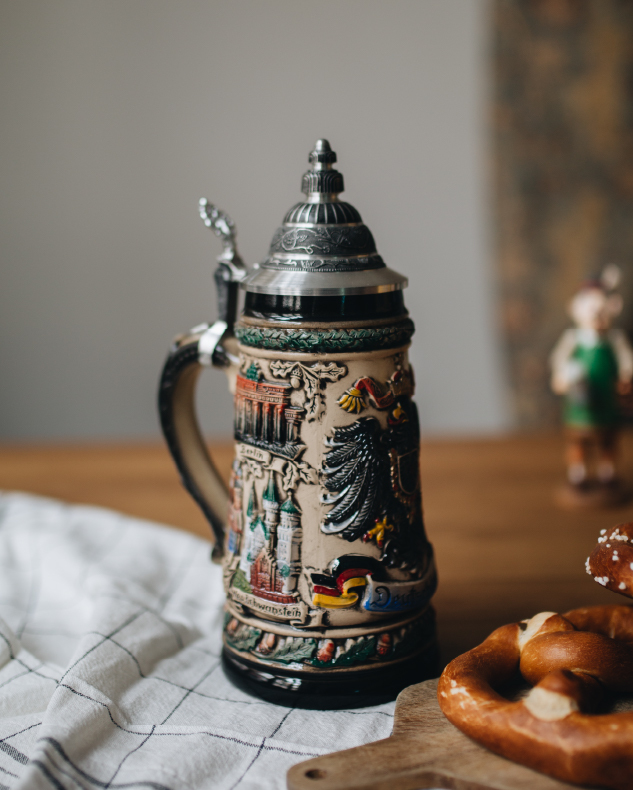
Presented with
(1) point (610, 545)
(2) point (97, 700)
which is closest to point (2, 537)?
(2) point (97, 700)

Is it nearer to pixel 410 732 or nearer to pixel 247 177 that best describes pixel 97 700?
pixel 410 732

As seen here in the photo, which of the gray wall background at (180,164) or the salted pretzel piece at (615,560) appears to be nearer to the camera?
the salted pretzel piece at (615,560)

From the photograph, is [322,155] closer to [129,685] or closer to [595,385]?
[129,685]

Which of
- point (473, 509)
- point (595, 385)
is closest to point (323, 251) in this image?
point (473, 509)

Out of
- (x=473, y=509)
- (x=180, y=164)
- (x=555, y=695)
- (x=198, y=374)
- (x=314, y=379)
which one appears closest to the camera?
(x=555, y=695)

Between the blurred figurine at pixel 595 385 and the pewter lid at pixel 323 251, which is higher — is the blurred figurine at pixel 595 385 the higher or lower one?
the lower one

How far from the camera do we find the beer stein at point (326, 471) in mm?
710

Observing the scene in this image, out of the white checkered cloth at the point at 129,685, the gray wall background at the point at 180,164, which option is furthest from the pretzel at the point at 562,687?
the gray wall background at the point at 180,164

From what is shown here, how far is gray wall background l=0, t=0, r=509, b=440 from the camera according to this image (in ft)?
7.94

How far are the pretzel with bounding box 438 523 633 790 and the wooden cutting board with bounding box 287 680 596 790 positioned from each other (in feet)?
0.04

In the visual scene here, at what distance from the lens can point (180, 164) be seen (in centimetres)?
250

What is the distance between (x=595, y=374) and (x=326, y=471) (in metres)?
0.77

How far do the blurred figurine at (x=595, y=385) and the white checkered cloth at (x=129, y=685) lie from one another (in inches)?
25.2

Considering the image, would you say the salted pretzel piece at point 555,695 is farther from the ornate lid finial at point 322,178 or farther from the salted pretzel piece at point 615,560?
the ornate lid finial at point 322,178
